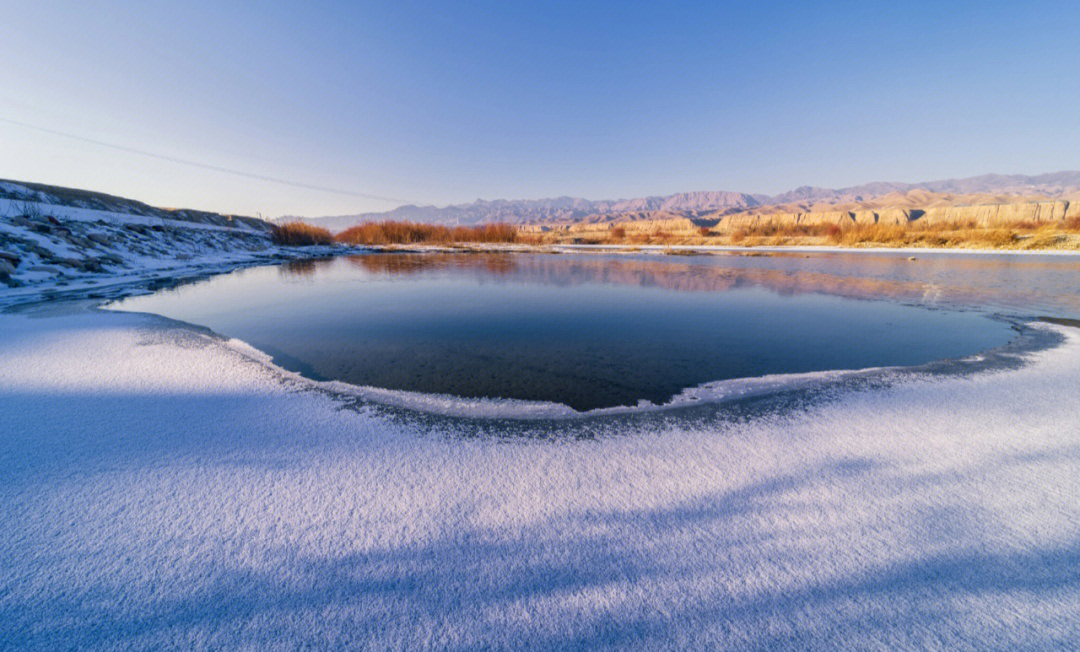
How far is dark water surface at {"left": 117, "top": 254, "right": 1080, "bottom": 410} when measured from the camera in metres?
5.25

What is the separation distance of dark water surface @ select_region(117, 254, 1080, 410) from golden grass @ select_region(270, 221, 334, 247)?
103ft

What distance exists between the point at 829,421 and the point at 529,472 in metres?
3.13

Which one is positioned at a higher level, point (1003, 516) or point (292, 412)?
point (292, 412)

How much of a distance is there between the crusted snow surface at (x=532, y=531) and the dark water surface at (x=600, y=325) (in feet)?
5.02

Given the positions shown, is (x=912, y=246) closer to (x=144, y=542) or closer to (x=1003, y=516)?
(x=1003, y=516)

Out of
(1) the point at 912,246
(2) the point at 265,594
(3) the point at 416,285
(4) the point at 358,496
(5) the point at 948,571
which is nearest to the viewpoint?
(2) the point at 265,594

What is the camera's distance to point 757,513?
7.86ft

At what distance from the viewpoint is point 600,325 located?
8398mm

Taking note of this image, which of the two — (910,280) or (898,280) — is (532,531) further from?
(910,280)

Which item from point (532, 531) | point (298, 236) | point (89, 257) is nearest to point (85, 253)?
point (89, 257)

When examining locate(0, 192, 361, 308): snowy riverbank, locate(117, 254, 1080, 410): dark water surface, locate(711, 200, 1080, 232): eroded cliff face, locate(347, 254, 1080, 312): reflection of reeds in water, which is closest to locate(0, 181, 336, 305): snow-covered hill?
locate(0, 192, 361, 308): snowy riverbank

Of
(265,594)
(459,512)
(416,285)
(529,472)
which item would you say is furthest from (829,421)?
(416,285)

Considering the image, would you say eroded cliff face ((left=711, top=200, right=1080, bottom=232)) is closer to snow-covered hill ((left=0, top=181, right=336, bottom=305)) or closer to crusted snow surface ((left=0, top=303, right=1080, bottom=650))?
crusted snow surface ((left=0, top=303, right=1080, bottom=650))

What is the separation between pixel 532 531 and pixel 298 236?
168 feet
